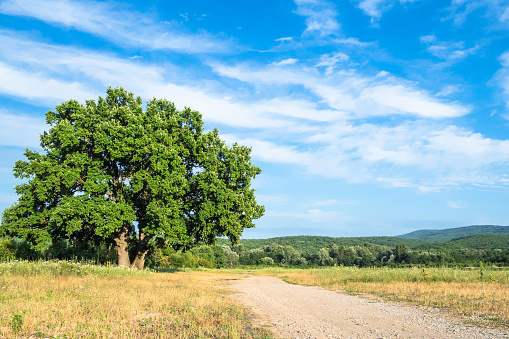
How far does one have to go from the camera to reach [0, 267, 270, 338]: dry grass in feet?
25.1

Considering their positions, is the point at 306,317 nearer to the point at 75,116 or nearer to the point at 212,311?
the point at 212,311

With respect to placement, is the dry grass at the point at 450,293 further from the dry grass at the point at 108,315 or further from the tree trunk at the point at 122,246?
the tree trunk at the point at 122,246

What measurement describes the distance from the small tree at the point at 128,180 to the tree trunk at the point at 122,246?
0.09 m

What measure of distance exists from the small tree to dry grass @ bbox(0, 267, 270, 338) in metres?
12.1

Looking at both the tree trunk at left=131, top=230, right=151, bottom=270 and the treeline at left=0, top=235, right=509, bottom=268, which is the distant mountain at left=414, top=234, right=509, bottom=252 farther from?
the tree trunk at left=131, top=230, right=151, bottom=270

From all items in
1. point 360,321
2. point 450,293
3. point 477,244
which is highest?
point 360,321

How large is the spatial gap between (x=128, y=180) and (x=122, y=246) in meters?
6.29

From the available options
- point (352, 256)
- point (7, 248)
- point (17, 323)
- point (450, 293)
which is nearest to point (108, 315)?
point (17, 323)

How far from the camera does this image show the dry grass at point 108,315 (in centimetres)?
766

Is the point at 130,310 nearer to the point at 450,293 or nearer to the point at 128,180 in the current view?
the point at 450,293

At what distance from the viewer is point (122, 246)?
29328 mm

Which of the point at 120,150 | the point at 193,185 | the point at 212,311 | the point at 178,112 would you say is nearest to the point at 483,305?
the point at 212,311

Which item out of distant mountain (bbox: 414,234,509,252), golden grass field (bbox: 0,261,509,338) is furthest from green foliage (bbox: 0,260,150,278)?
distant mountain (bbox: 414,234,509,252)

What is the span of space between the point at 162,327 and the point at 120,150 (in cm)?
2072
